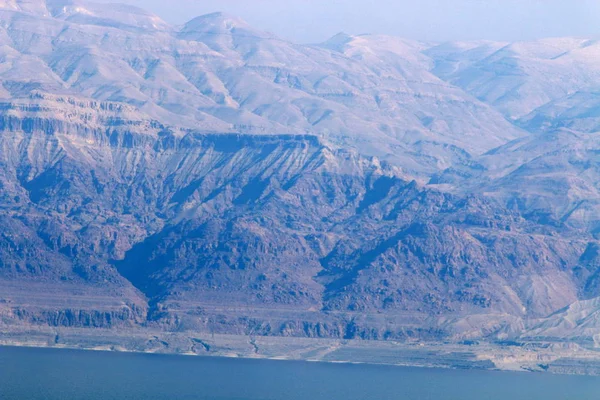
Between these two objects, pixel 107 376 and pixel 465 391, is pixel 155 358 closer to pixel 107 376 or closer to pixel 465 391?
pixel 107 376

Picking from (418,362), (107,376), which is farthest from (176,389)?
(418,362)

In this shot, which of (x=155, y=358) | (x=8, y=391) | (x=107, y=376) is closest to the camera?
(x=8, y=391)

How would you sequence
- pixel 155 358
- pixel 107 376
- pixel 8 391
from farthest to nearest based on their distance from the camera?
pixel 155 358 < pixel 107 376 < pixel 8 391

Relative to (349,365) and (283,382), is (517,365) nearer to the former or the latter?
(349,365)

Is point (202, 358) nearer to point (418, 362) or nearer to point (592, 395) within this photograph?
point (418, 362)

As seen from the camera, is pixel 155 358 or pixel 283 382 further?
pixel 155 358

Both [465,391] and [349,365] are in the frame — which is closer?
[465,391]
